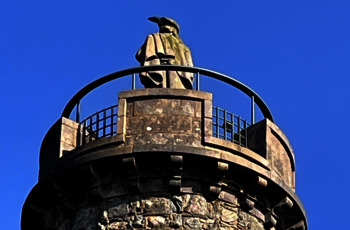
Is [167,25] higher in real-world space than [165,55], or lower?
higher

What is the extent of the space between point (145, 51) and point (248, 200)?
153 inches

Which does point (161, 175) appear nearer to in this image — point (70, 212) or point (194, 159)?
point (194, 159)

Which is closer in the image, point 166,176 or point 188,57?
point 166,176

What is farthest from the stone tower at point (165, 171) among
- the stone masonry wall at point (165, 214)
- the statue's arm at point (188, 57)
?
the statue's arm at point (188, 57)

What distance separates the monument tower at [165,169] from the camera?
20797 millimetres

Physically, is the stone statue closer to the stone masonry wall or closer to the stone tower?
the stone tower

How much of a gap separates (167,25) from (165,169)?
4114mm

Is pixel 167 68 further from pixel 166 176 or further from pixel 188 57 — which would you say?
pixel 166 176

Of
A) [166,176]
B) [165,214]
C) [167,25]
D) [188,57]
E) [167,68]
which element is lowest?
[165,214]

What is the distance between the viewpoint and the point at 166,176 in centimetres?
2084

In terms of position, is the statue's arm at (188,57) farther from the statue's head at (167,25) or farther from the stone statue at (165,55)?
the statue's head at (167,25)

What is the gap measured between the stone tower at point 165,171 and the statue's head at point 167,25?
2.08 m

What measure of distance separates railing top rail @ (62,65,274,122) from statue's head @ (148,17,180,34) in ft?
6.70

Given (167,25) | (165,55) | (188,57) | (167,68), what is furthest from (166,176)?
(167,25)
